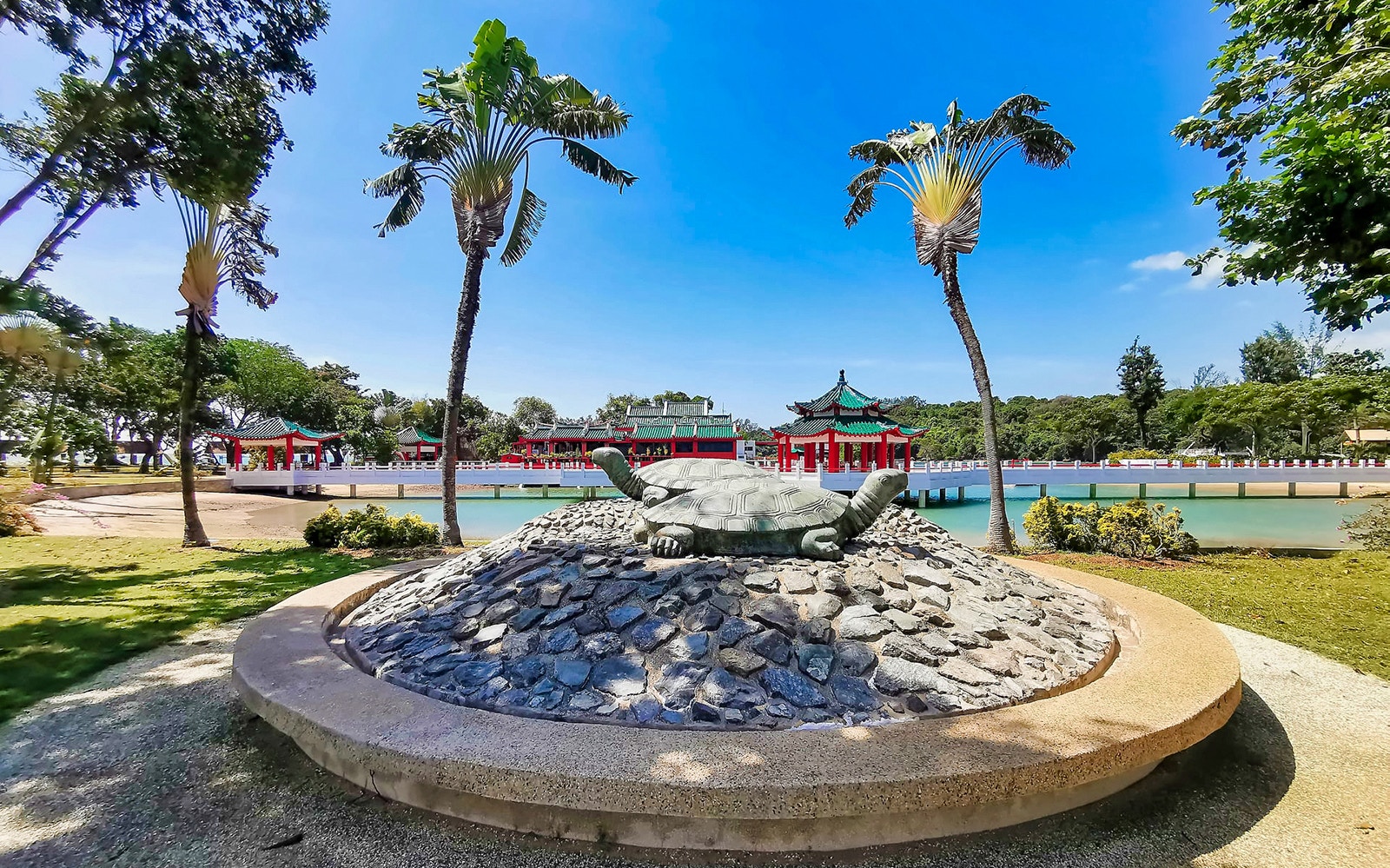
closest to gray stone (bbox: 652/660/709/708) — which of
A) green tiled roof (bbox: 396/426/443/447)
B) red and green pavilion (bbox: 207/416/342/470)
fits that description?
red and green pavilion (bbox: 207/416/342/470)

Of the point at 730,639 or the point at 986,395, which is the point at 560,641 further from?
the point at 986,395

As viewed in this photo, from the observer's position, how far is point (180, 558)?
8.62 meters

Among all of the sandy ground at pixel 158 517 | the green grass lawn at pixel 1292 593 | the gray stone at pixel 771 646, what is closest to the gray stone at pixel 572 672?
the gray stone at pixel 771 646

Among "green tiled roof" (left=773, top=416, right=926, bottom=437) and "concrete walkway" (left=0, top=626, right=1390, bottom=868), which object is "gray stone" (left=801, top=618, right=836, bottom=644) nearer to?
"concrete walkway" (left=0, top=626, right=1390, bottom=868)

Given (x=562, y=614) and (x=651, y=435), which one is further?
(x=651, y=435)

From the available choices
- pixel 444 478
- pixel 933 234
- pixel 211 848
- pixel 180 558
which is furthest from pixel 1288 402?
pixel 180 558

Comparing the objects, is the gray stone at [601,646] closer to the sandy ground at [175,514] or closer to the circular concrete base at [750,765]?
the circular concrete base at [750,765]

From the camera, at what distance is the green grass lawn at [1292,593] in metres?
4.98

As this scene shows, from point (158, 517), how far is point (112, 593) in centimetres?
1306

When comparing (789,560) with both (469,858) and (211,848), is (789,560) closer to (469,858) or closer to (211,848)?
(469,858)

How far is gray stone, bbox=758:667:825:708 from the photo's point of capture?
2.83 meters

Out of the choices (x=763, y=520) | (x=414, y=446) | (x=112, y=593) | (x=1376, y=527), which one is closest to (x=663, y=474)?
(x=763, y=520)

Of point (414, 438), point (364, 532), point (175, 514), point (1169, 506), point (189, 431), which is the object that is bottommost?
point (1169, 506)

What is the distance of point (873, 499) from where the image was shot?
180 inches
